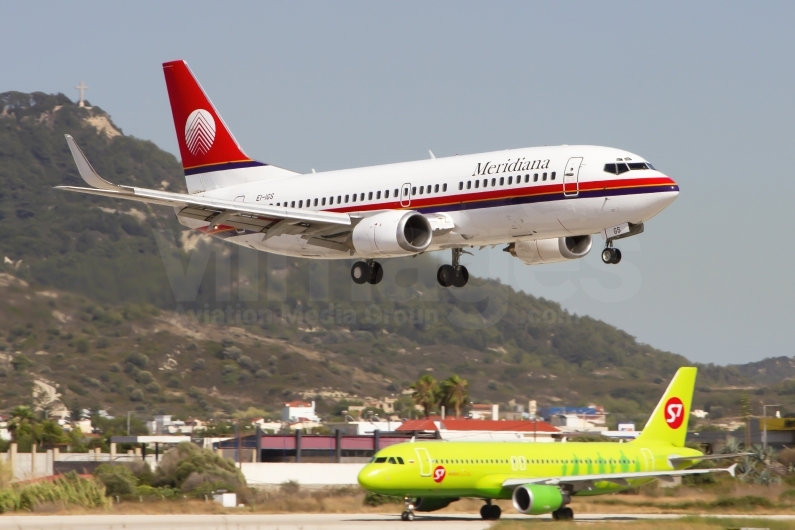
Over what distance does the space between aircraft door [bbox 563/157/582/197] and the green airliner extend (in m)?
12.2

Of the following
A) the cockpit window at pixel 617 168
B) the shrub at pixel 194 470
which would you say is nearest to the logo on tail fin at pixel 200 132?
the shrub at pixel 194 470

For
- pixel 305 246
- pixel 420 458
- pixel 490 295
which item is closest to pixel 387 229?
pixel 305 246

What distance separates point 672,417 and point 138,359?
245ft

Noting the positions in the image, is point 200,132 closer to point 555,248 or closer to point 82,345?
point 555,248

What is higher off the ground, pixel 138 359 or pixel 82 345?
pixel 82 345

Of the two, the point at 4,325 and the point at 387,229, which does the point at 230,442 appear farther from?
the point at 387,229

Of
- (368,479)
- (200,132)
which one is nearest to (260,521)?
(368,479)

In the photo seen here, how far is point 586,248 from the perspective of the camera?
128 ft

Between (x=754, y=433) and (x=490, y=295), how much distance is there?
52.3m

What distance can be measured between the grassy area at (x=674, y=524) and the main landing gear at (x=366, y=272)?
9.29 metres

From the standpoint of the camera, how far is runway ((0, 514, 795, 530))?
38.3 m

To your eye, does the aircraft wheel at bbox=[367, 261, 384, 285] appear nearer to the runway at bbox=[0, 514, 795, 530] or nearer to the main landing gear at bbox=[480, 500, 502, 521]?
the runway at bbox=[0, 514, 795, 530]

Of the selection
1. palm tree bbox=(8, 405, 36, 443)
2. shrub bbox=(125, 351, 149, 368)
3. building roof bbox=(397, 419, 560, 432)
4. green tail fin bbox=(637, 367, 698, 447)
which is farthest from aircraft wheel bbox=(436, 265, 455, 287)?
shrub bbox=(125, 351, 149, 368)

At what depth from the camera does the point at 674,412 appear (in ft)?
164
